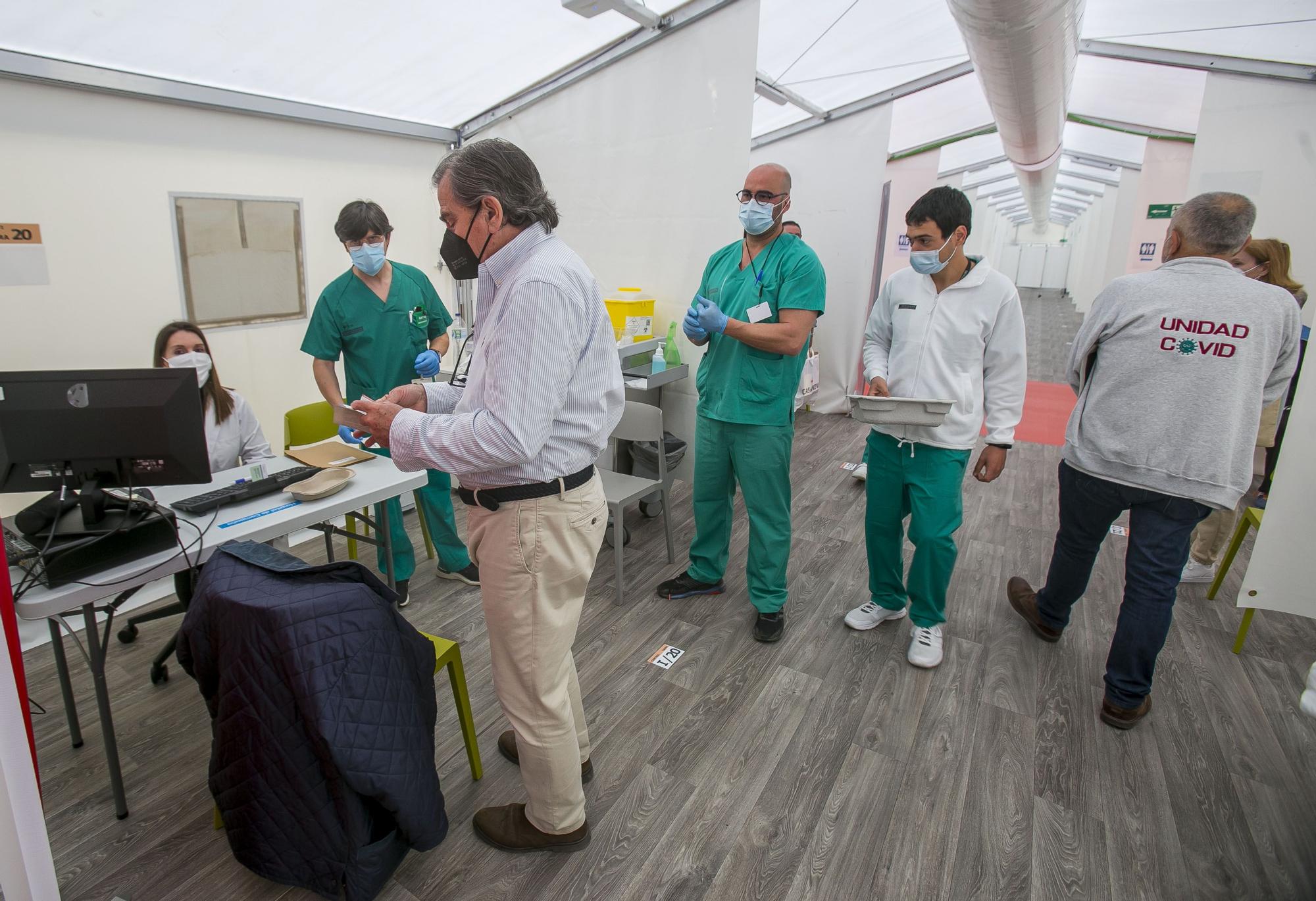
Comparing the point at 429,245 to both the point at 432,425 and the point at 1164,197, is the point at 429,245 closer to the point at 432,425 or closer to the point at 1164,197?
the point at 432,425

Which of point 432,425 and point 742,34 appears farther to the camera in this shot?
point 742,34

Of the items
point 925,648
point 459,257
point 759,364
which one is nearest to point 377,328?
point 459,257

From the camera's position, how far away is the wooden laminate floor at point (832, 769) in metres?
1.54

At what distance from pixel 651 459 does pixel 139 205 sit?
2488 mm

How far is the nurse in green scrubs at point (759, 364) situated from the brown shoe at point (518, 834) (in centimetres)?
108

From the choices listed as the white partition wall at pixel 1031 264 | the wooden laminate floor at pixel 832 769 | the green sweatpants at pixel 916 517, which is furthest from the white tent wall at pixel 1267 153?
the white partition wall at pixel 1031 264

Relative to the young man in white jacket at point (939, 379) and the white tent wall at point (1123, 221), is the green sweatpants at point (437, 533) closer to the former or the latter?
the young man in white jacket at point (939, 379)

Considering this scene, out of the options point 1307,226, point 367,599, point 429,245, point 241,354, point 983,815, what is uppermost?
point 1307,226

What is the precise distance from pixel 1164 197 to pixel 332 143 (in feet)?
22.6

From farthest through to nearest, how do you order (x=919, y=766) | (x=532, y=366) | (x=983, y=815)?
(x=919, y=766)
(x=983, y=815)
(x=532, y=366)

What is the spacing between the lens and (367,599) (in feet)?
4.24

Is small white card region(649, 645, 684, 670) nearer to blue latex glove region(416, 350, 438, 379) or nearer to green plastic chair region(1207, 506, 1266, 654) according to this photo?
blue latex glove region(416, 350, 438, 379)

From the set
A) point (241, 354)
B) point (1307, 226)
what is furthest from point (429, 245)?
point (1307, 226)

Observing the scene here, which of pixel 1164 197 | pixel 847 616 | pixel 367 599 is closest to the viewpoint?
pixel 367 599
